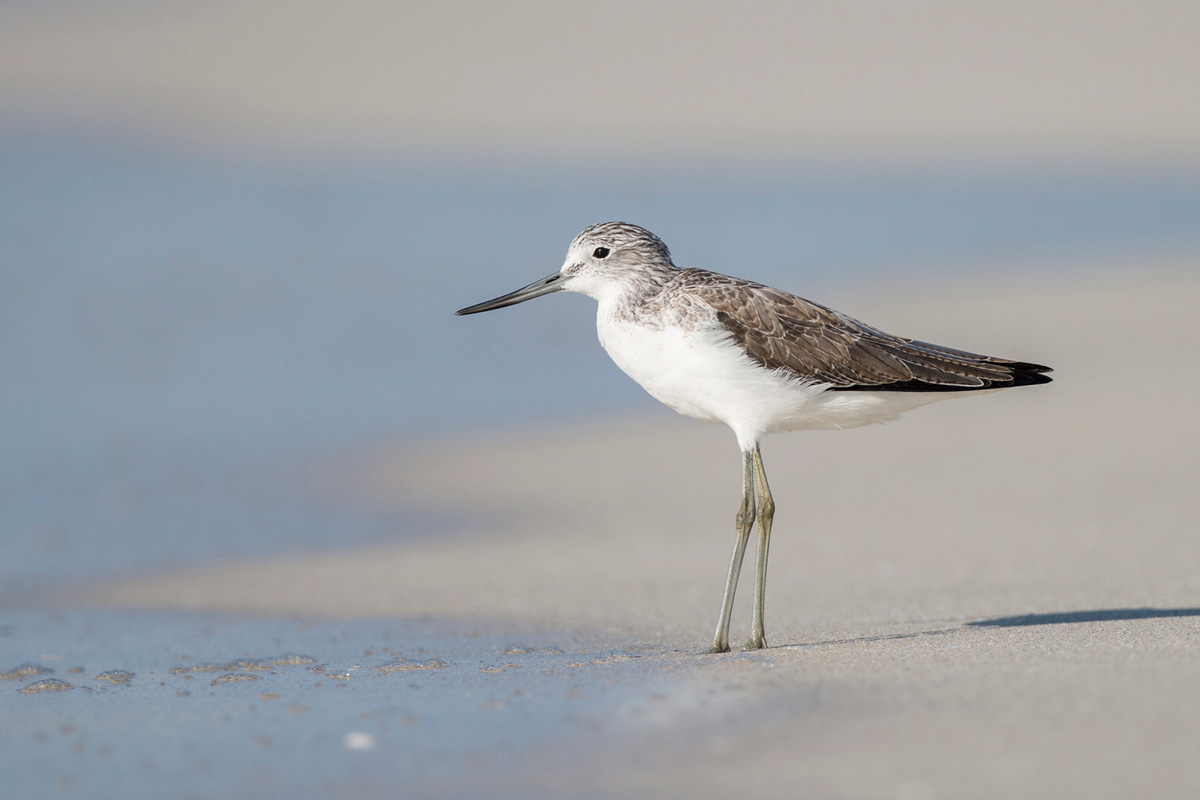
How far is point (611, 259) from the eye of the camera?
23.3 feet

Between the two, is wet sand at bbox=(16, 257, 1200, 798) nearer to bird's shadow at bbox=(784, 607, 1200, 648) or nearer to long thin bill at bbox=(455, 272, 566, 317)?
bird's shadow at bbox=(784, 607, 1200, 648)

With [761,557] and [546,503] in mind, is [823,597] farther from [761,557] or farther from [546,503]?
[546,503]

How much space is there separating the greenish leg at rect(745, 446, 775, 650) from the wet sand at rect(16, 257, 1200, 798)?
0.49 ft

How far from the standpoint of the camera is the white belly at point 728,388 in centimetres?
657

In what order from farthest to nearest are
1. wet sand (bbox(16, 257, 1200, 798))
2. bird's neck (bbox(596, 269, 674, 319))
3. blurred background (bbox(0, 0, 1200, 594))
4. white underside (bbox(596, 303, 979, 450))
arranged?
blurred background (bbox(0, 0, 1200, 594)) → bird's neck (bbox(596, 269, 674, 319)) → white underside (bbox(596, 303, 979, 450)) → wet sand (bbox(16, 257, 1200, 798))

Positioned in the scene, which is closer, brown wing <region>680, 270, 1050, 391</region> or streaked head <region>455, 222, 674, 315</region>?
brown wing <region>680, 270, 1050, 391</region>

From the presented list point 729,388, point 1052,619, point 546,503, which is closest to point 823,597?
point 1052,619

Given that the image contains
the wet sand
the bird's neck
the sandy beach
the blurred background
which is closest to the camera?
the wet sand

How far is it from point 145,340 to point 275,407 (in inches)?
108

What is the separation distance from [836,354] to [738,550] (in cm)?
107

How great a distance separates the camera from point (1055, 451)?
33.3 feet

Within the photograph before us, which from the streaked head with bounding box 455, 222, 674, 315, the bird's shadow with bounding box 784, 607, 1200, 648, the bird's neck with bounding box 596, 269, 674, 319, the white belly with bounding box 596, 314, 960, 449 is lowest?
the bird's shadow with bounding box 784, 607, 1200, 648

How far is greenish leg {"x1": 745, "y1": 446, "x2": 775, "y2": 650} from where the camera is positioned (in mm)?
6637

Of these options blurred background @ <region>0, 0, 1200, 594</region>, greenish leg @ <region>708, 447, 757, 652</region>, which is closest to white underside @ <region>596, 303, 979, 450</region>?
greenish leg @ <region>708, 447, 757, 652</region>
